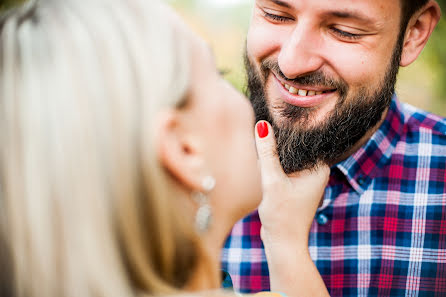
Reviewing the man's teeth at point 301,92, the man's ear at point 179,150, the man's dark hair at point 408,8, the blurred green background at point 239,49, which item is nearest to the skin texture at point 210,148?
the man's ear at point 179,150

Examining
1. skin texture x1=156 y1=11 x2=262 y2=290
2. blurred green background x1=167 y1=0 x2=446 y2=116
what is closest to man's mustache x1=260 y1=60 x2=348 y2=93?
skin texture x1=156 y1=11 x2=262 y2=290

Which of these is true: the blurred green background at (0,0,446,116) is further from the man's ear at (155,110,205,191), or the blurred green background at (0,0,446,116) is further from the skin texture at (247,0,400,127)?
the man's ear at (155,110,205,191)

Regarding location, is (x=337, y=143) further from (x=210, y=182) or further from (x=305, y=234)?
(x=210, y=182)

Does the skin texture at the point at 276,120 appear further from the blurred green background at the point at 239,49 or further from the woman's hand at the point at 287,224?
the blurred green background at the point at 239,49

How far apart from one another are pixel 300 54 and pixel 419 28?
2.01 feet

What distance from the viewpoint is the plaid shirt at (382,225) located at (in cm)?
190

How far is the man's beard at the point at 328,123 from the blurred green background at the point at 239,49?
277cm

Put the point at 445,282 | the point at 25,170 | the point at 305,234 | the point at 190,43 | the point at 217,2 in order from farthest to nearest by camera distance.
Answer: the point at 217,2
the point at 445,282
the point at 305,234
the point at 190,43
the point at 25,170

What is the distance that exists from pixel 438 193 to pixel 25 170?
1672 millimetres

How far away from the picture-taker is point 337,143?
1950 mm

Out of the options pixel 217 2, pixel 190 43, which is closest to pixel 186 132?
pixel 190 43

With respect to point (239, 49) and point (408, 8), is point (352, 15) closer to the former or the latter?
point (408, 8)

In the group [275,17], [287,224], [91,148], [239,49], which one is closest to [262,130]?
[287,224]

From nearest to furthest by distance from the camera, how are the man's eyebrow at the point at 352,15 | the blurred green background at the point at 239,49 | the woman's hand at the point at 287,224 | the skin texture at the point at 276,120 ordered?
the skin texture at the point at 276,120 < the woman's hand at the point at 287,224 < the man's eyebrow at the point at 352,15 < the blurred green background at the point at 239,49
